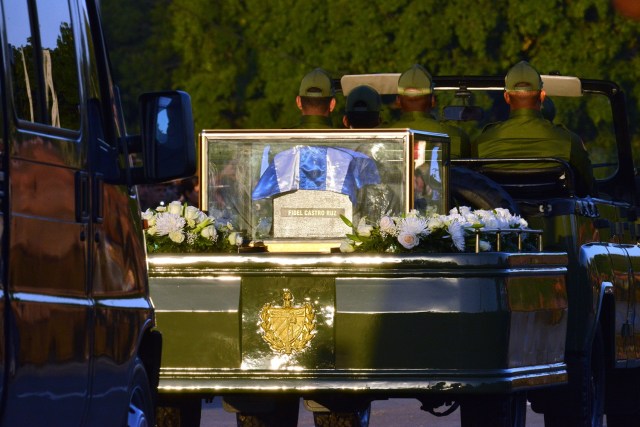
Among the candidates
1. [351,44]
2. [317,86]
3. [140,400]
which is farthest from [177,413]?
[351,44]

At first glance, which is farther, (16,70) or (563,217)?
(563,217)

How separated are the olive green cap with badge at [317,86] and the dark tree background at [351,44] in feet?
80.1

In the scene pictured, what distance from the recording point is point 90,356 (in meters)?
6.07

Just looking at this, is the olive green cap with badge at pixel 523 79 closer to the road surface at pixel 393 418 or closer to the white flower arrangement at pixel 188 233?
the white flower arrangement at pixel 188 233

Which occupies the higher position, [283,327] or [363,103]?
[363,103]

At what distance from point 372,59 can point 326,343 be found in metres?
31.3

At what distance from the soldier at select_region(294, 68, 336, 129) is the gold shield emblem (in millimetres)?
2274

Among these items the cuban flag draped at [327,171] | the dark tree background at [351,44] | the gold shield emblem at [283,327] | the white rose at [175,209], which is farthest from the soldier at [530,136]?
the dark tree background at [351,44]

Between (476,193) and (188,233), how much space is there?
1.65m

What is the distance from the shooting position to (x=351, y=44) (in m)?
41.2

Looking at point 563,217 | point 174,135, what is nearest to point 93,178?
point 174,135

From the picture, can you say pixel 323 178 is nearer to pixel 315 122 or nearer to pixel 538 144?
pixel 315 122

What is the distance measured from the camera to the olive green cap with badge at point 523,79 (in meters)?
12.4

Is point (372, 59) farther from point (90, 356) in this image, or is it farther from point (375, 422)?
point (90, 356)
